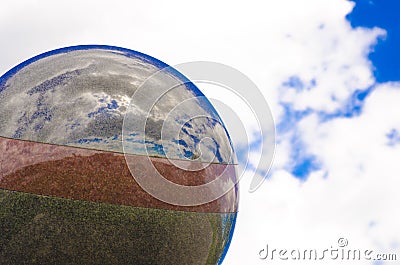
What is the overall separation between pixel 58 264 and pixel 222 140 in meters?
2.73

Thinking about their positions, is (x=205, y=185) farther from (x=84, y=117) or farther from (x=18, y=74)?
(x=18, y=74)

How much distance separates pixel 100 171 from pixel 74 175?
1.00 ft

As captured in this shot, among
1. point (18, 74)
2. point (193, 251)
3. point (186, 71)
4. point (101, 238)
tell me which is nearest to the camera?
point (101, 238)

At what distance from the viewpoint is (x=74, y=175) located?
7.48 m

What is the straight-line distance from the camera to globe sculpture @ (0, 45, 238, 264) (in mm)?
7426

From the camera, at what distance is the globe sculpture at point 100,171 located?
24.4ft

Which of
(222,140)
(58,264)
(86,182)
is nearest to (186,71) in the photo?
(222,140)

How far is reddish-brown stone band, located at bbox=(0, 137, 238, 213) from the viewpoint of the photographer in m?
7.45

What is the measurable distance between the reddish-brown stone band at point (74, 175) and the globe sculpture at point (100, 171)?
0.01 metres

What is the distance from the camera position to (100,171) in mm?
7496

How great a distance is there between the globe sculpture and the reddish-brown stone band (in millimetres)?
12

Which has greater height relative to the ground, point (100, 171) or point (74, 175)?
point (100, 171)

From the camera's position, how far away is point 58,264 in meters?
7.45

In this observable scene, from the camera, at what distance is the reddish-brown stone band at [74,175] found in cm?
745
